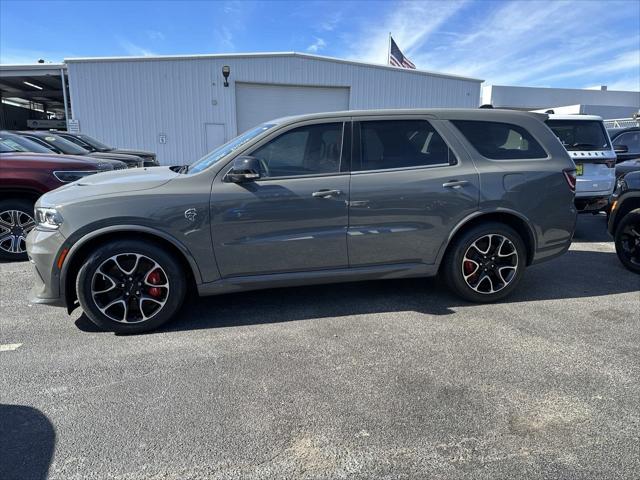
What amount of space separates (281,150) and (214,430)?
2.30 meters

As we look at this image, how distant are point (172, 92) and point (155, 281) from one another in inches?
614

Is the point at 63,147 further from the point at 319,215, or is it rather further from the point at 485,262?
the point at 485,262

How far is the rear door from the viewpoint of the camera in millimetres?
3859

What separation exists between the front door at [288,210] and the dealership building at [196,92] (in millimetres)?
14836

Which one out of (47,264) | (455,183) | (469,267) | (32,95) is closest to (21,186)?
(47,264)

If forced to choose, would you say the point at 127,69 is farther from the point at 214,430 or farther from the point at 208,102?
the point at 214,430

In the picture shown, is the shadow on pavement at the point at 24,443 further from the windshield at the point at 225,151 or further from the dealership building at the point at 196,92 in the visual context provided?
the dealership building at the point at 196,92

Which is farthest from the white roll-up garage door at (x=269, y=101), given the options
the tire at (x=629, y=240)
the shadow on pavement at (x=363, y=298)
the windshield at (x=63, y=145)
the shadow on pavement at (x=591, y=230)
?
the shadow on pavement at (x=363, y=298)

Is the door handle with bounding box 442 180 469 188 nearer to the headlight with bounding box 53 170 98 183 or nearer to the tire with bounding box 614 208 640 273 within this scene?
the tire with bounding box 614 208 640 273

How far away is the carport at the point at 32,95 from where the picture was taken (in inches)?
672

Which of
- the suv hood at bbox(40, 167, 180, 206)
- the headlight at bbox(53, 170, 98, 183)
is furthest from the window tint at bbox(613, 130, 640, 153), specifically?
the headlight at bbox(53, 170, 98, 183)

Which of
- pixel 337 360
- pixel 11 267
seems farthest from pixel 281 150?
pixel 11 267

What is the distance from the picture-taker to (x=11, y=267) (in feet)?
18.6

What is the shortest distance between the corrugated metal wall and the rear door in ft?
48.5
